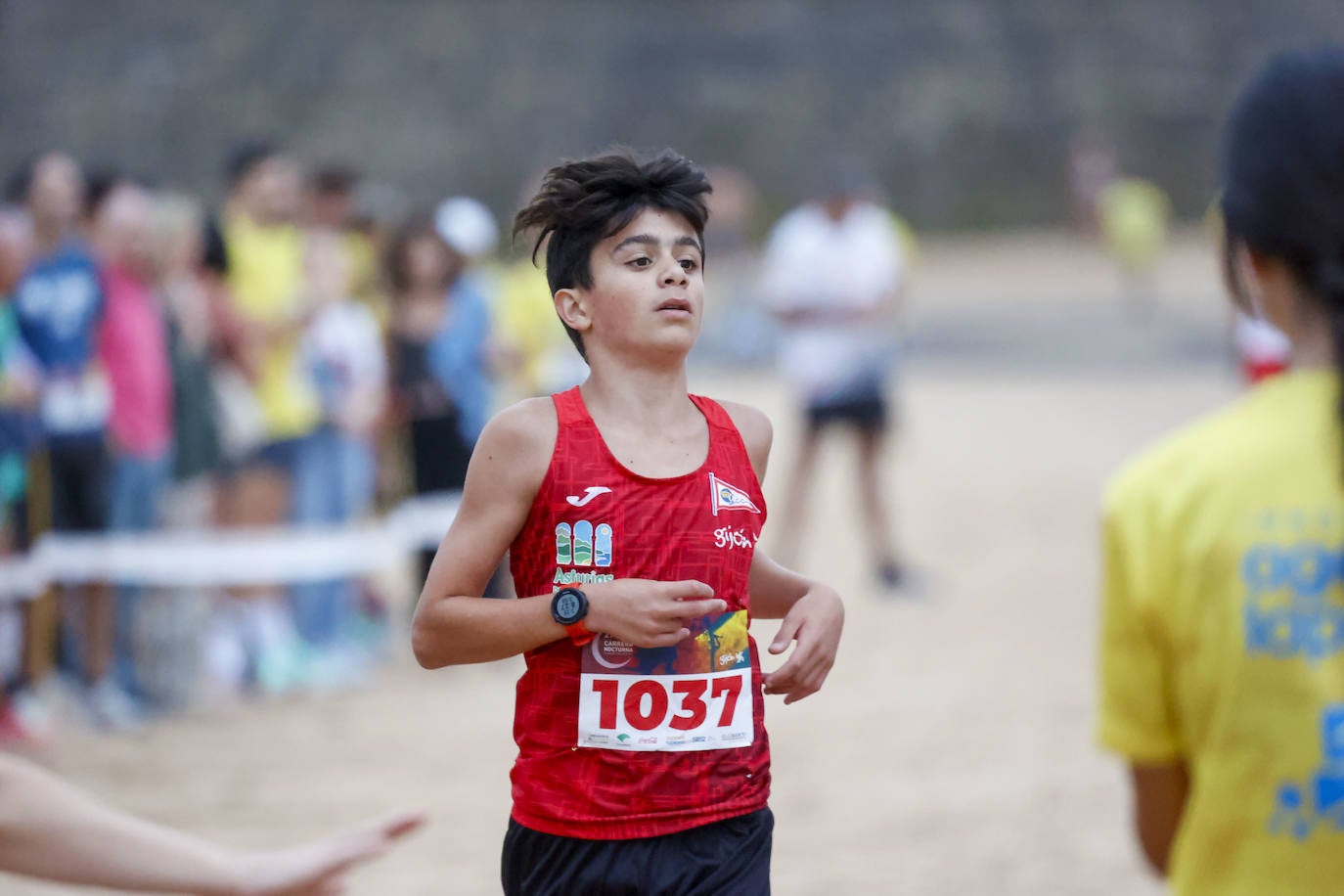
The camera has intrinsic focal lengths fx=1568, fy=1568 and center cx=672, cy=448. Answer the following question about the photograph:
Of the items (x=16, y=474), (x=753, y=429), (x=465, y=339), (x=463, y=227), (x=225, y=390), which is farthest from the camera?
(x=463, y=227)

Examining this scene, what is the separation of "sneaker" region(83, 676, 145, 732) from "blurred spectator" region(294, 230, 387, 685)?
92cm

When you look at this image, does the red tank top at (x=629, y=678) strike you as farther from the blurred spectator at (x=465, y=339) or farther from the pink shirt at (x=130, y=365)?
the blurred spectator at (x=465, y=339)

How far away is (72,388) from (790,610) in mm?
4769

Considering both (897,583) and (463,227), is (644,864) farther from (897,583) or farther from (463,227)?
(897,583)

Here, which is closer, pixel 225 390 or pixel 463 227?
pixel 225 390

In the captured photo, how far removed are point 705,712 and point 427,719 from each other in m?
4.63

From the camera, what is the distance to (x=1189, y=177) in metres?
38.1

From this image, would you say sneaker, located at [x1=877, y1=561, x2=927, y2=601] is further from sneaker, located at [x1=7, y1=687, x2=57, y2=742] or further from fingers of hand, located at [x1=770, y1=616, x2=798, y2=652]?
fingers of hand, located at [x1=770, y1=616, x2=798, y2=652]

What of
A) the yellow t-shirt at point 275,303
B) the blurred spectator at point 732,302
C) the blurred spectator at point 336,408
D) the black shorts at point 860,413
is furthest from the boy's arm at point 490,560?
the blurred spectator at point 732,302

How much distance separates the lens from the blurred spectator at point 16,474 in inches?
253

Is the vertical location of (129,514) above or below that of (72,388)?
below

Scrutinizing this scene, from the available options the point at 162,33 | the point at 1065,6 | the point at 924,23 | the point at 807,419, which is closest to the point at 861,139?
the point at 924,23

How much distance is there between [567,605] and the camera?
2.37 meters

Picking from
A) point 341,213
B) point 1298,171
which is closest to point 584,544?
point 1298,171
